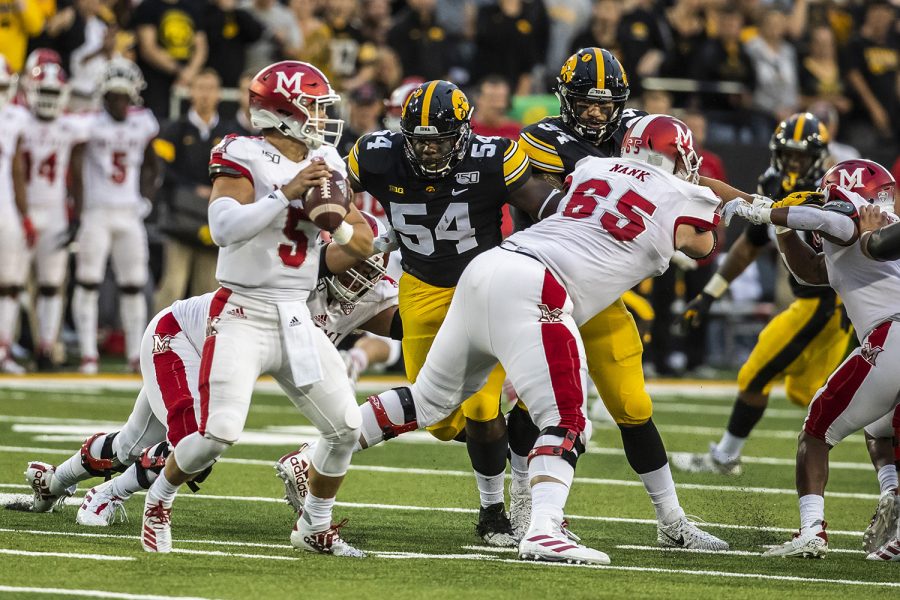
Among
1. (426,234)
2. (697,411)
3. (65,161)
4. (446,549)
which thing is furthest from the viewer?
(65,161)

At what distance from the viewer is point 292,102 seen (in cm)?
552

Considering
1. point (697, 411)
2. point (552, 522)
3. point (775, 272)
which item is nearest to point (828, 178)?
point (552, 522)

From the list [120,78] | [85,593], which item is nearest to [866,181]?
[85,593]

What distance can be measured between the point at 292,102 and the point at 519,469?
76.4 inches

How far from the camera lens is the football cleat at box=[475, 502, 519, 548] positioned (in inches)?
241

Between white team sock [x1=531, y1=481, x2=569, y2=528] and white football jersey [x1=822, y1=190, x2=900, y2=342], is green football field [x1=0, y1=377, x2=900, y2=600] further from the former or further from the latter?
white football jersey [x1=822, y1=190, x2=900, y2=342]

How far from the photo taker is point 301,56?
13734 mm

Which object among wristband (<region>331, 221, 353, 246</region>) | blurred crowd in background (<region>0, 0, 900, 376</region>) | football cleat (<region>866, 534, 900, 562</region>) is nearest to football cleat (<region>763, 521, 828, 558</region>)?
football cleat (<region>866, 534, 900, 562</region>)

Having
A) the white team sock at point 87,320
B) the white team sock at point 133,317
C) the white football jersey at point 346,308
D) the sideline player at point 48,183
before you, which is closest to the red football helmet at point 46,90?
the sideline player at point 48,183

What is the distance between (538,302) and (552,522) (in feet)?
2.49

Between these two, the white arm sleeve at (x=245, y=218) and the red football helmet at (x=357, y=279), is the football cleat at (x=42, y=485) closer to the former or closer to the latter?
the red football helmet at (x=357, y=279)

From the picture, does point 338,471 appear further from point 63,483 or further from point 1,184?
point 1,184

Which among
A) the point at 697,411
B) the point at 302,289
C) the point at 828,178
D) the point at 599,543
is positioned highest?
the point at 828,178

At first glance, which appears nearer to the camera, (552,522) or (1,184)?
(552,522)
